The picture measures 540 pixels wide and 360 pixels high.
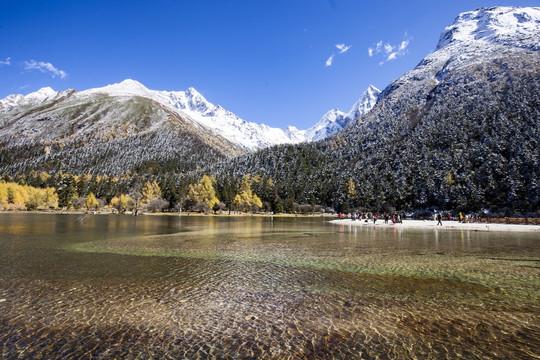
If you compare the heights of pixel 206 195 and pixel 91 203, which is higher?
pixel 206 195

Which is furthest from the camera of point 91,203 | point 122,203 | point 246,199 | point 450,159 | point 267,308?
point 122,203

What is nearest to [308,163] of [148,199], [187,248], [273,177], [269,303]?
[273,177]

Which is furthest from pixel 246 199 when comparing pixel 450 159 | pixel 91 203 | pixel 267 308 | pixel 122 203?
pixel 267 308

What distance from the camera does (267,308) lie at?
36.8 ft

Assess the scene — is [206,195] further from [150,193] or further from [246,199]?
[150,193]

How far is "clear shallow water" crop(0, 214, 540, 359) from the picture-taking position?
314 inches

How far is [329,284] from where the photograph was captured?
1447 centimetres

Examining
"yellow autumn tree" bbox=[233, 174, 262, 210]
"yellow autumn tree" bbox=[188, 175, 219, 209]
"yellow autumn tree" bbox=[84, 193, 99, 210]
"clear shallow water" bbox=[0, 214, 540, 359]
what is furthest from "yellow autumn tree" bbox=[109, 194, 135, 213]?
"clear shallow water" bbox=[0, 214, 540, 359]

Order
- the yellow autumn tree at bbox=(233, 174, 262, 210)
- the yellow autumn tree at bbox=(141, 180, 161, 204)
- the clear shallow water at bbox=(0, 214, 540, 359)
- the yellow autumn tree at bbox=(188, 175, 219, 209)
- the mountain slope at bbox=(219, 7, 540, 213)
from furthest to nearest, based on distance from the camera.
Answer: the yellow autumn tree at bbox=(141, 180, 161, 204), the yellow autumn tree at bbox=(233, 174, 262, 210), the yellow autumn tree at bbox=(188, 175, 219, 209), the mountain slope at bbox=(219, 7, 540, 213), the clear shallow water at bbox=(0, 214, 540, 359)

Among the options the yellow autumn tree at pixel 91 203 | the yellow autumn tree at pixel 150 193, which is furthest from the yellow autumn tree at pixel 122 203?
the yellow autumn tree at pixel 91 203

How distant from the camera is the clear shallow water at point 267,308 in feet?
26.1

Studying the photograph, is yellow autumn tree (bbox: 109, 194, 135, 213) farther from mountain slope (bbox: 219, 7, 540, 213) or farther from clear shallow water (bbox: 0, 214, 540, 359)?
clear shallow water (bbox: 0, 214, 540, 359)

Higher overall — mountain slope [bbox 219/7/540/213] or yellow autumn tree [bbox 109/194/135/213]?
mountain slope [bbox 219/7/540/213]

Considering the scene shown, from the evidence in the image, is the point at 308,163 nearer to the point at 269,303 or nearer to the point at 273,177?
the point at 273,177
